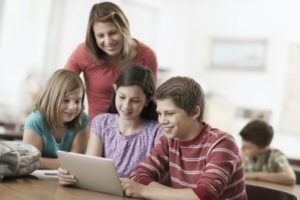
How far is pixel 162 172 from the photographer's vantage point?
69.8 inches

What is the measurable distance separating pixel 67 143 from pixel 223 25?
16.9 ft

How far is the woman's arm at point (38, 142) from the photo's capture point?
204 centimetres

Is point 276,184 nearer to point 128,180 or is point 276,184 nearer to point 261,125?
point 261,125

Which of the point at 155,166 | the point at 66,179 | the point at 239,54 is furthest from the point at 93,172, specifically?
the point at 239,54

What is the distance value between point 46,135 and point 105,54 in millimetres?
576

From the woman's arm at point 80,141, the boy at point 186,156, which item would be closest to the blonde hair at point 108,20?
the woman's arm at point 80,141

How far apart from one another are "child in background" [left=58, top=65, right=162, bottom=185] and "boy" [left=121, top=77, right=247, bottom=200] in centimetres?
28

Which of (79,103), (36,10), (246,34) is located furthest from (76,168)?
(246,34)

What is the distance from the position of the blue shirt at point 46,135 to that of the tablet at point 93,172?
50 centimetres

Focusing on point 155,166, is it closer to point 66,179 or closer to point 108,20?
point 66,179

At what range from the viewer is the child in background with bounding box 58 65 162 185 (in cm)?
198

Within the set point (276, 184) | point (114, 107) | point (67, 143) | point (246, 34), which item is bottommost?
point (276, 184)

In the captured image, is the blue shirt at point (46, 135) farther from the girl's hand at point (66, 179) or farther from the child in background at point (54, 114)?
the girl's hand at point (66, 179)

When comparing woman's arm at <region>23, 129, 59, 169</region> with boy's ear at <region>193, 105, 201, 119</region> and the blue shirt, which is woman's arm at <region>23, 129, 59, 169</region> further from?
boy's ear at <region>193, 105, 201, 119</region>
